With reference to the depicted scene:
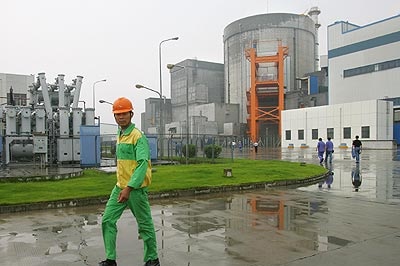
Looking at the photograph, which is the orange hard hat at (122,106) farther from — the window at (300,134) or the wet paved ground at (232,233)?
the window at (300,134)

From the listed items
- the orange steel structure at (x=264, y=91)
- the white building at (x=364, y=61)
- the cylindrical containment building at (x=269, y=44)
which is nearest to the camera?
the white building at (x=364, y=61)

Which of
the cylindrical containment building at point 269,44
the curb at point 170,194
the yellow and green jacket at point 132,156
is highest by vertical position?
the cylindrical containment building at point 269,44

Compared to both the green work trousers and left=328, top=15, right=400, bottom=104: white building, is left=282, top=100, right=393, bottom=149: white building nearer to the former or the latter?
left=328, top=15, right=400, bottom=104: white building

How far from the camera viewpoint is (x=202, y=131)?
2908 inches

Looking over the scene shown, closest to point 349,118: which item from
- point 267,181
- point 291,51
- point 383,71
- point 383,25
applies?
point 383,71

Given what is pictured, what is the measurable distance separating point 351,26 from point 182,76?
128 ft

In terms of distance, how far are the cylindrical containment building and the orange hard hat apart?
232 feet

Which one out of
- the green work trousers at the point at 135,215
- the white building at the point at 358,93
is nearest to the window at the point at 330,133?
the white building at the point at 358,93

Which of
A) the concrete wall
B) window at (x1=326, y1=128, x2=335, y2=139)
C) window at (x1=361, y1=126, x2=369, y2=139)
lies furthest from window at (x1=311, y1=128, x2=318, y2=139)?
the concrete wall

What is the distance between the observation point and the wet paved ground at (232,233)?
16.7ft

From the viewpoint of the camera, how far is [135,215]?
448 centimetres

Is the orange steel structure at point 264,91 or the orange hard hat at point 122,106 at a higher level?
the orange steel structure at point 264,91

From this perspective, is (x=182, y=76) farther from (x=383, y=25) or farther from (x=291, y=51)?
(x=383, y=25)

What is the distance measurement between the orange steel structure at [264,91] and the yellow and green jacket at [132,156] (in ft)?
214
